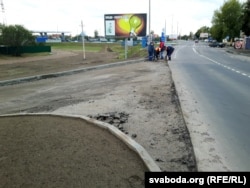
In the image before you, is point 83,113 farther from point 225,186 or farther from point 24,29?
point 24,29

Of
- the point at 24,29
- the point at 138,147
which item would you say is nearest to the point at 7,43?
the point at 24,29

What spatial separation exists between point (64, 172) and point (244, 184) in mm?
2502

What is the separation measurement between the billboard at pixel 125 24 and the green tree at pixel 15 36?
21163 mm

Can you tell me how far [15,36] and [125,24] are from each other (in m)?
23.6

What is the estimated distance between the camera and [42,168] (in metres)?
4.29

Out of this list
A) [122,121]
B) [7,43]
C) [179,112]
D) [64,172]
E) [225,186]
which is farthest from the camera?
[7,43]

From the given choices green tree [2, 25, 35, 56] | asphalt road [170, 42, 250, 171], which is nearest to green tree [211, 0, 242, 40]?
green tree [2, 25, 35, 56]

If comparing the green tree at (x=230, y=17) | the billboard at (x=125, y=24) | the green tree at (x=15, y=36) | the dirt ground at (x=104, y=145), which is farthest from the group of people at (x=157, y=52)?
the green tree at (x=230, y=17)

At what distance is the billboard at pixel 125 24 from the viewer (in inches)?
1310

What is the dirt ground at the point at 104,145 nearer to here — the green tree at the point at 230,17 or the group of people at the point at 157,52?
the group of people at the point at 157,52

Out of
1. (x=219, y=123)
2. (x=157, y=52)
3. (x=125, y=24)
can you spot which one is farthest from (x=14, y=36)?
(x=219, y=123)

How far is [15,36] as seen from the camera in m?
48.1

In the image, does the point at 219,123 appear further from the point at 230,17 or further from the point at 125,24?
the point at 230,17

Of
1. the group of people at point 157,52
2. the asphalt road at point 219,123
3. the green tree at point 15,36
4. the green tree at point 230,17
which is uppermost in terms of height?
the green tree at point 230,17
